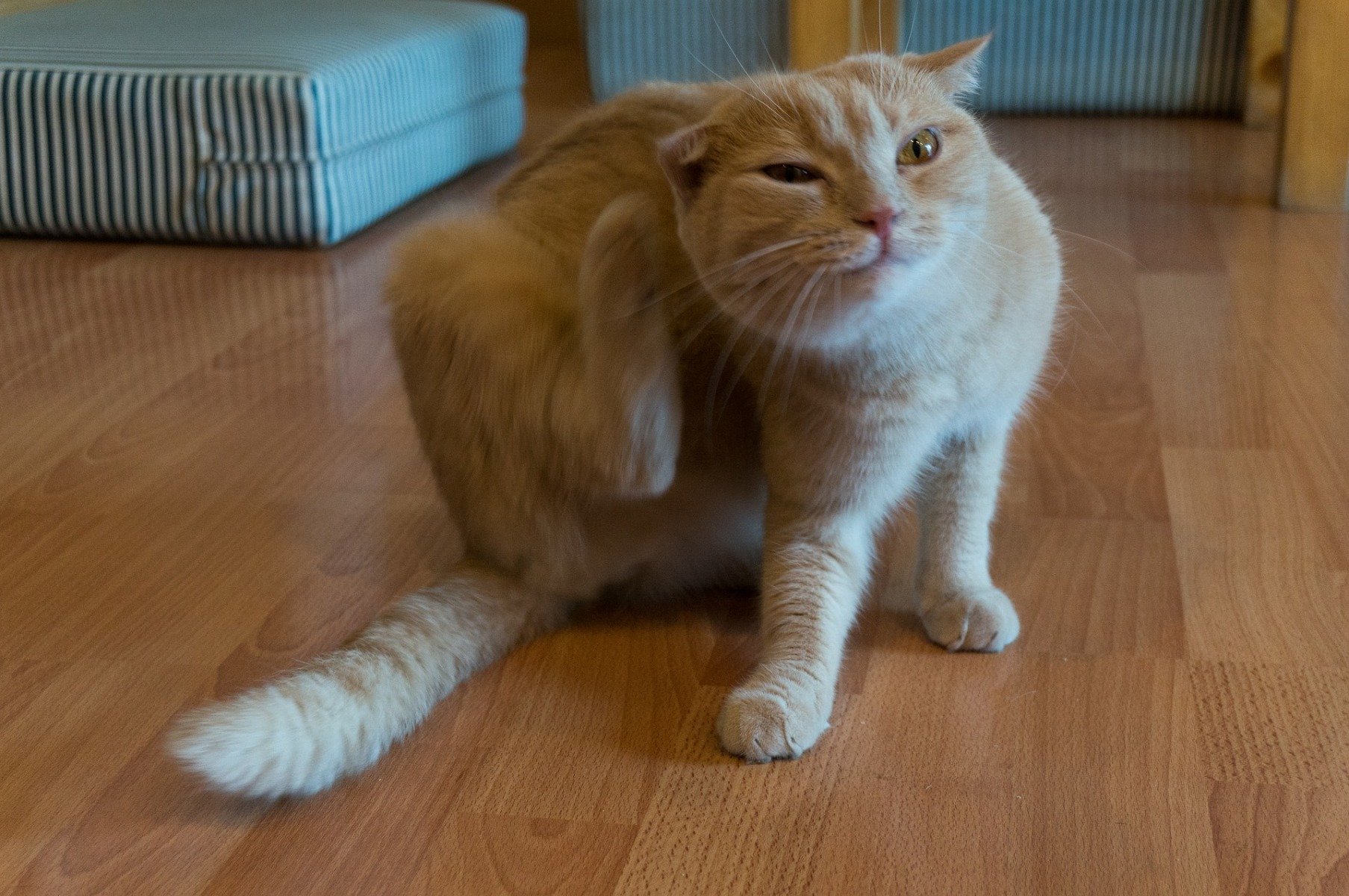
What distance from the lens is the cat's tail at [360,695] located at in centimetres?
106

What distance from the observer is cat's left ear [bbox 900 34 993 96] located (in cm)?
123

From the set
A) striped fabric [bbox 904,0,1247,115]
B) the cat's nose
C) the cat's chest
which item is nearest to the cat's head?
the cat's nose

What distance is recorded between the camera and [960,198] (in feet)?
3.79

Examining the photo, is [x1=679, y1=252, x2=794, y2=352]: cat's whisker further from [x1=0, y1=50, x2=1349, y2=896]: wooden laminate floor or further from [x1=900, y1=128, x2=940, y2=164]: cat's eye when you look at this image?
[x1=0, y1=50, x2=1349, y2=896]: wooden laminate floor

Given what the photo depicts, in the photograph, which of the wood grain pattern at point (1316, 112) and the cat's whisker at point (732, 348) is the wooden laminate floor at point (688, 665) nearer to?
the cat's whisker at point (732, 348)

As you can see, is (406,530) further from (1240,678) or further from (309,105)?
(309,105)

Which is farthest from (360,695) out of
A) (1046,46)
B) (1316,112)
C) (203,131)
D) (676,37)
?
(1046,46)

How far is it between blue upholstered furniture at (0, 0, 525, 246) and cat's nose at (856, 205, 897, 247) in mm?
1867

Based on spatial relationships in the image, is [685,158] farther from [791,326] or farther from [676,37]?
[676,37]

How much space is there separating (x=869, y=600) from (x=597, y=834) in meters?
0.46

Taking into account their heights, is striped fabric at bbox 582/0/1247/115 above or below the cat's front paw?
above

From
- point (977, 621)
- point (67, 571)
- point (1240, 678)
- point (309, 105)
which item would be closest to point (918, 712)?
point (977, 621)

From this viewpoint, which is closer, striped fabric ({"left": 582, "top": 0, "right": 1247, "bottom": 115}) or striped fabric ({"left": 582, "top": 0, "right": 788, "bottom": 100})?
striped fabric ({"left": 582, "top": 0, "right": 788, "bottom": 100})

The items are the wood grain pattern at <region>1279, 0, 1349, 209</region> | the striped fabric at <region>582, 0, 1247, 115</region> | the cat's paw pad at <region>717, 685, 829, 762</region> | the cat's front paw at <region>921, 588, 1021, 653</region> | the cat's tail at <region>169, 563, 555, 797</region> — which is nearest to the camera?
the cat's tail at <region>169, 563, 555, 797</region>
